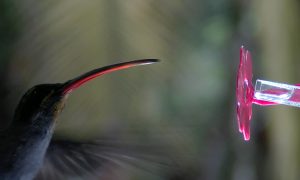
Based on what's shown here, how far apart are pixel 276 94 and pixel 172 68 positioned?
1085 mm

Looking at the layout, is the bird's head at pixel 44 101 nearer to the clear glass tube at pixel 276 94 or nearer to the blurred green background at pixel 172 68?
the blurred green background at pixel 172 68

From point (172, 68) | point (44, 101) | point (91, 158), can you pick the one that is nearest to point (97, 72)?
point (44, 101)

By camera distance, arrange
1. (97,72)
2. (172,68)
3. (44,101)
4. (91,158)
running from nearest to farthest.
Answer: (97,72), (44,101), (91,158), (172,68)

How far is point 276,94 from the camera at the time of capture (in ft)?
→ 3.45

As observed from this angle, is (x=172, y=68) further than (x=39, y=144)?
Yes

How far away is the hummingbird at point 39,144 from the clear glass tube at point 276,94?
0.40m

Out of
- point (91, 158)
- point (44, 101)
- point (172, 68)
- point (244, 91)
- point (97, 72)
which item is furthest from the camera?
point (172, 68)

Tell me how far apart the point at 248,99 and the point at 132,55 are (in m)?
0.92

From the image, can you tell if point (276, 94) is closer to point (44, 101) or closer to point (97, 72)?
point (97, 72)

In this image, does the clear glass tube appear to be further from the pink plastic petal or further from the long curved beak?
the long curved beak

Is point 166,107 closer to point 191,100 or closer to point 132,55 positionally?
point 191,100

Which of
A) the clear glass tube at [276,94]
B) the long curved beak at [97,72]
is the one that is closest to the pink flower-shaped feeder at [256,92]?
the clear glass tube at [276,94]

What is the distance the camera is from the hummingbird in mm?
1315

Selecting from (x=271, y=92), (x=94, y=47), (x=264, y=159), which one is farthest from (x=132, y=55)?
(x=271, y=92)
